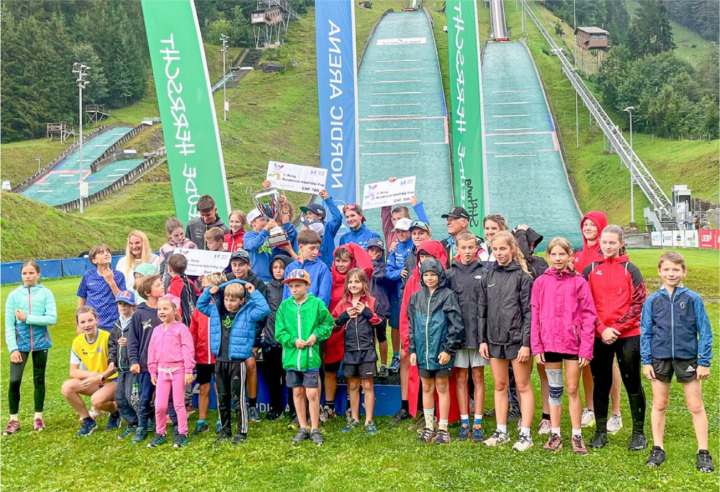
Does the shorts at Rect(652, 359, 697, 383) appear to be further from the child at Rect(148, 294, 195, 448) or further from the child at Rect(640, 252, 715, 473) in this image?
the child at Rect(148, 294, 195, 448)

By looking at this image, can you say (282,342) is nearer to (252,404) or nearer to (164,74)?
(252,404)

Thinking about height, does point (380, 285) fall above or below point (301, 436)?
above

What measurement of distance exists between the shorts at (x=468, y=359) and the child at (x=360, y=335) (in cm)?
82

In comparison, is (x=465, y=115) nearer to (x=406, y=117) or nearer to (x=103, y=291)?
(x=103, y=291)

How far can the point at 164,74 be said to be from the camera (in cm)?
927

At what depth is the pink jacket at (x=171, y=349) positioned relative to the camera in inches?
244

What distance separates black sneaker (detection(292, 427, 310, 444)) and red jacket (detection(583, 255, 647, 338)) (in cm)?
273

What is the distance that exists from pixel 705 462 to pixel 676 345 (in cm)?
90

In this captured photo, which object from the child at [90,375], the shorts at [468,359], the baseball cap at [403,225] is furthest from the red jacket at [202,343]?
A: the shorts at [468,359]

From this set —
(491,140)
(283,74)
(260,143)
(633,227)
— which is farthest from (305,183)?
(283,74)

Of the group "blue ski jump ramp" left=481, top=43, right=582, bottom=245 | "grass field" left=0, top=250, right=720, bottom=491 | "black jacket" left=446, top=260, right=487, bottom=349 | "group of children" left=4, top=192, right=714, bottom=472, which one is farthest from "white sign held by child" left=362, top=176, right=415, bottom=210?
"blue ski jump ramp" left=481, top=43, right=582, bottom=245

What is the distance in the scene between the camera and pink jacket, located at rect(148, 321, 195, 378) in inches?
244

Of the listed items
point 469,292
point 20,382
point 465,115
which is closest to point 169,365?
point 20,382

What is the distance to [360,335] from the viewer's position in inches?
251
